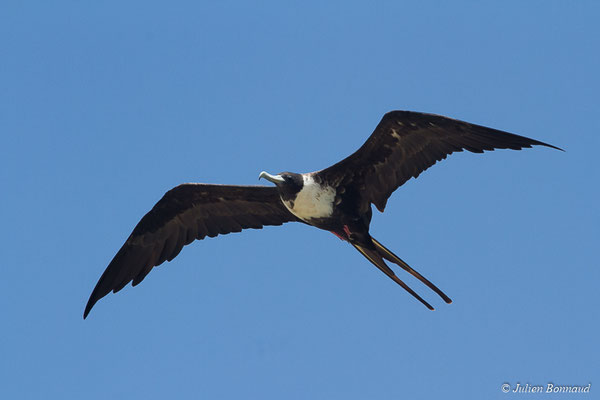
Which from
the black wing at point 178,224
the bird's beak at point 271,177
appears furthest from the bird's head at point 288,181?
the black wing at point 178,224

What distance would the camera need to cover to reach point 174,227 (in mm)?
8602

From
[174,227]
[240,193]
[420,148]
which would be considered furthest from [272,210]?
[420,148]

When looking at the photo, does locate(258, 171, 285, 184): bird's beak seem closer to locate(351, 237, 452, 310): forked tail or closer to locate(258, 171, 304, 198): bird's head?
locate(258, 171, 304, 198): bird's head

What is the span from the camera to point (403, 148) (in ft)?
24.9

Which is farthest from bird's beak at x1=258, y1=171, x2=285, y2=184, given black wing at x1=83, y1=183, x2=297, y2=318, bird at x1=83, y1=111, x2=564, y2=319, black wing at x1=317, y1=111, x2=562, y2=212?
black wing at x1=83, y1=183, x2=297, y2=318

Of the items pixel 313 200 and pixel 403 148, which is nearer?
pixel 403 148

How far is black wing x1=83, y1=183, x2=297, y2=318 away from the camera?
8.48 metres

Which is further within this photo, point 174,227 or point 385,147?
point 174,227

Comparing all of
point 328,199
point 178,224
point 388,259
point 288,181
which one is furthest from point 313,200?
point 178,224

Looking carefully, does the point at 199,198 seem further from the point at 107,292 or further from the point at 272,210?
the point at 107,292

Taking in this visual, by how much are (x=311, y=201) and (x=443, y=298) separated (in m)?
1.45

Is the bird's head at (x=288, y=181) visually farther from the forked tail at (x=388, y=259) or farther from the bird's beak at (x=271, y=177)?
the forked tail at (x=388, y=259)

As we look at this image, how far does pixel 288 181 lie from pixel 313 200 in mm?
285

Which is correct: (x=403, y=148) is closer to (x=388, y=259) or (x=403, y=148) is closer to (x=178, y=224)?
(x=388, y=259)
